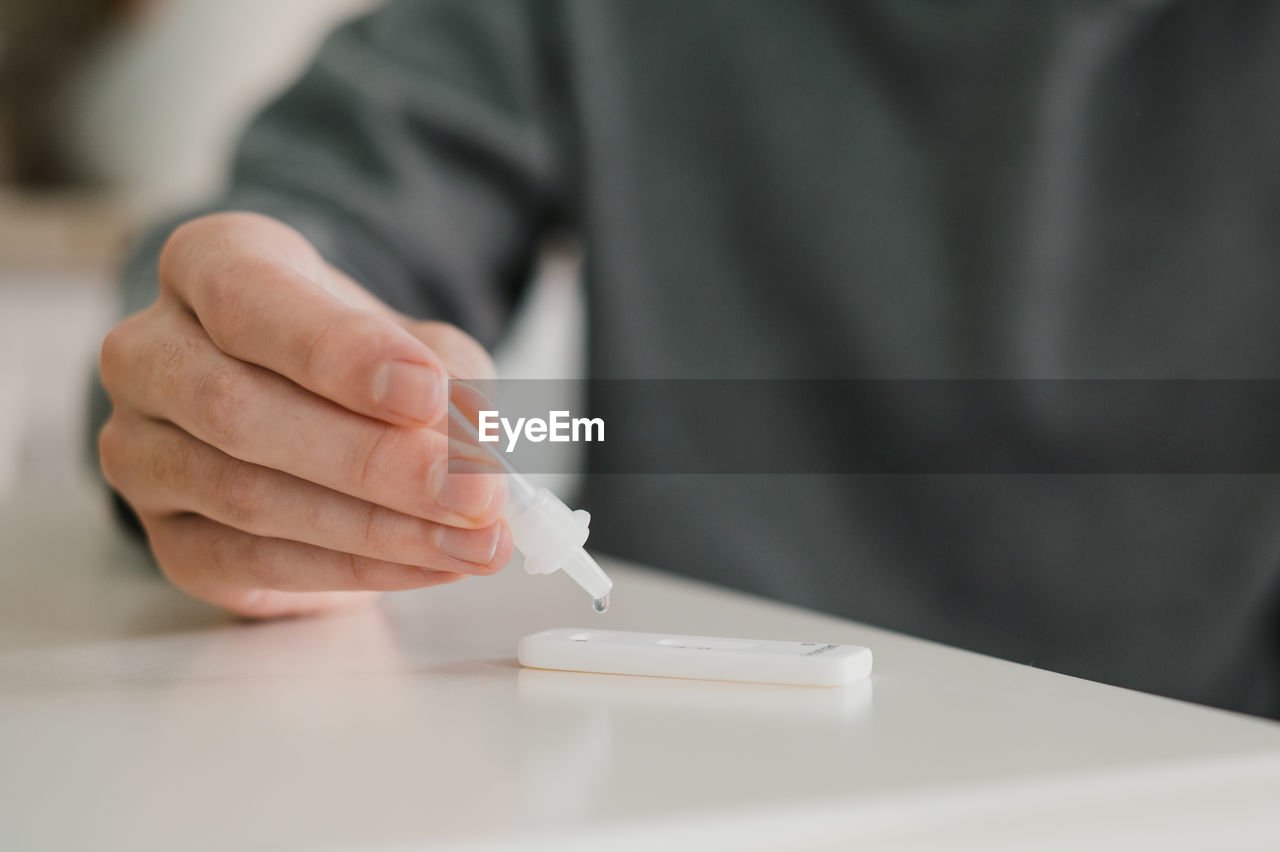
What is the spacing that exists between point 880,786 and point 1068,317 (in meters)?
0.50

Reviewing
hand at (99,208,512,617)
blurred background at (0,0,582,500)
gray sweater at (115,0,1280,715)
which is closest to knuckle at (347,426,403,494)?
hand at (99,208,512,617)

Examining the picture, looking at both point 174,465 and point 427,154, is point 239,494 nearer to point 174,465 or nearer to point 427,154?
point 174,465

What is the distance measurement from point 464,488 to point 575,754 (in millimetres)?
91

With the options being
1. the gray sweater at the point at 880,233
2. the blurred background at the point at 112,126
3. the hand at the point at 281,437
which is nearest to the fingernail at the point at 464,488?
the hand at the point at 281,437

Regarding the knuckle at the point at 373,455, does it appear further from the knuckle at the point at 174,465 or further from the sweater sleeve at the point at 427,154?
the sweater sleeve at the point at 427,154

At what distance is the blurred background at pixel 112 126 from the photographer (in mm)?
1326

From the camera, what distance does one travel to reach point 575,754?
209 millimetres

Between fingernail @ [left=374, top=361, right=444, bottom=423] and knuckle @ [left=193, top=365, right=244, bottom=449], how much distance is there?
0.19ft

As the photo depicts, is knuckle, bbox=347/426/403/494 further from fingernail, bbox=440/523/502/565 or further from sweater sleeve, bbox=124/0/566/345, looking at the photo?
sweater sleeve, bbox=124/0/566/345

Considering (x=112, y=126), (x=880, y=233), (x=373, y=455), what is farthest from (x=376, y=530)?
(x=112, y=126)

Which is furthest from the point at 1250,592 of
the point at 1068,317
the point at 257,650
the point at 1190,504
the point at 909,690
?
the point at 257,650

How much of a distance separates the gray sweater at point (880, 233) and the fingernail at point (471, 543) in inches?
13.5

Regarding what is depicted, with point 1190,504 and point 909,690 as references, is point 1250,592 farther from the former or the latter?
point 909,690

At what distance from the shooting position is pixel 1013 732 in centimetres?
22
